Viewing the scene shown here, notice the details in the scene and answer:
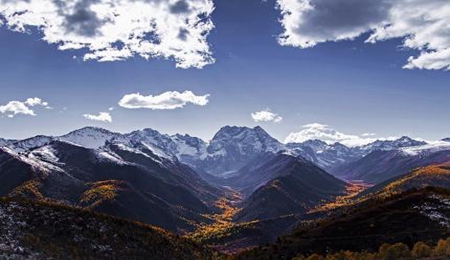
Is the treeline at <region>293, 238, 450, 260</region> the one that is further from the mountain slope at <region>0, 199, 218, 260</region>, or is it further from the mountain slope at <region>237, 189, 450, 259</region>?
the mountain slope at <region>0, 199, 218, 260</region>

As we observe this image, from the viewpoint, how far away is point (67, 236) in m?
163

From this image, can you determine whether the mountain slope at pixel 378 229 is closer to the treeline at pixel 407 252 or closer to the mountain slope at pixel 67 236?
the treeline at pixel 407 252

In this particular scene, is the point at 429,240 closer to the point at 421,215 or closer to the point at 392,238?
the point at 392,238

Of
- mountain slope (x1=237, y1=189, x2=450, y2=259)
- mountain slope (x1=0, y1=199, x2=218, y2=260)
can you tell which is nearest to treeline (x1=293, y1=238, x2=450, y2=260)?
mountain slope (x1=237, y1=189, x2=450, y2=259)

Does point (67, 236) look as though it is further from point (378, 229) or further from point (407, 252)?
point (407, 252)

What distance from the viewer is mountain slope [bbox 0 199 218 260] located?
142m

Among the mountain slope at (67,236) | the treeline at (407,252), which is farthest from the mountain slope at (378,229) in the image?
the mountain slope at (67,236)

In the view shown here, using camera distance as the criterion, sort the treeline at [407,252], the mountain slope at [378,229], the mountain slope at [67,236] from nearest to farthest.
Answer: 1. the treeline at [407,252]
2. the mountain slope at [67,236]
3. the mountain slope at [378,229]

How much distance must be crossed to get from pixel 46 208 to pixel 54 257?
1549 inches

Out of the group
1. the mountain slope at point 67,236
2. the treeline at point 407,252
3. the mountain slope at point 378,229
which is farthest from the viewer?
the mountain slope at point 378,229

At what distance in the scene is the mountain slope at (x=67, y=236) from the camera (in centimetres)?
14238

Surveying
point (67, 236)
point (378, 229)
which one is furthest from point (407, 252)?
point (67, 236)

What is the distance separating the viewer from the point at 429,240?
5595 inches

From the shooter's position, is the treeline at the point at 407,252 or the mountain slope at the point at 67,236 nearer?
the treeline at the point at 407,252
